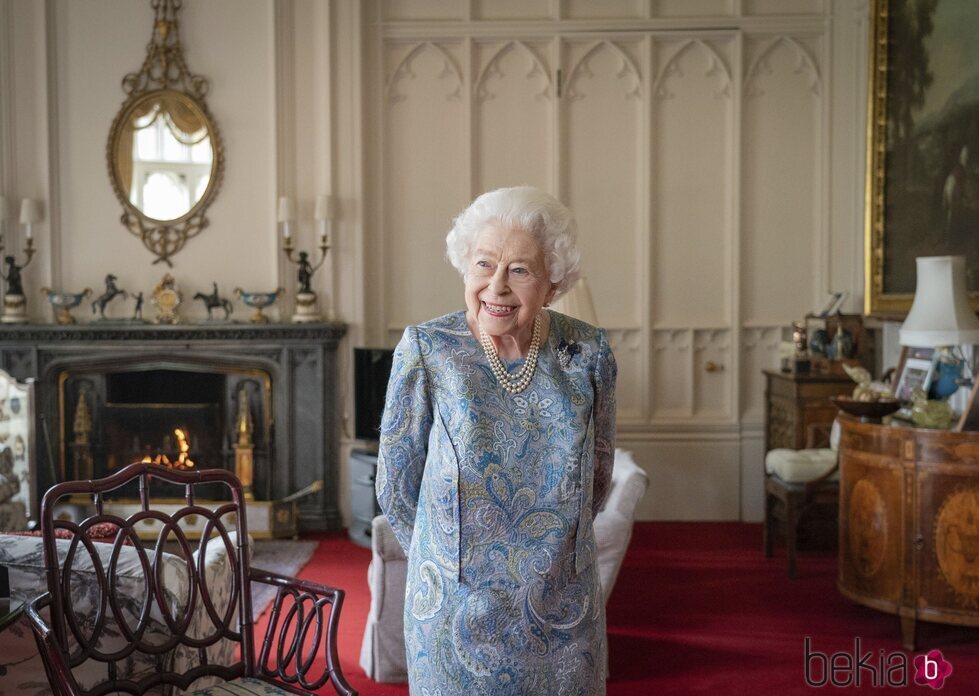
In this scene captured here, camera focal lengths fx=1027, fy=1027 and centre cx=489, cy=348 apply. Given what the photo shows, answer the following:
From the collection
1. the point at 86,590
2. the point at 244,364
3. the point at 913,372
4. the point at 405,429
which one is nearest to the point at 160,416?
the point at 244,364

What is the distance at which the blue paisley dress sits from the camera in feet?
6.40

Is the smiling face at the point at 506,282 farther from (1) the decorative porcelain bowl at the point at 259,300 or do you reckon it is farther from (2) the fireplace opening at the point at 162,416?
(2) the fireplace opening at the point at 162,416

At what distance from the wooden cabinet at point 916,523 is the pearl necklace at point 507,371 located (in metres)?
2.80

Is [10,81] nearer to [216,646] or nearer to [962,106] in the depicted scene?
[216,646]

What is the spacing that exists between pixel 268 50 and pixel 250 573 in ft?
15.9

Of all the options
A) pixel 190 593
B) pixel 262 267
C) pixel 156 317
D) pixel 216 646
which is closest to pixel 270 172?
pixel 262 267

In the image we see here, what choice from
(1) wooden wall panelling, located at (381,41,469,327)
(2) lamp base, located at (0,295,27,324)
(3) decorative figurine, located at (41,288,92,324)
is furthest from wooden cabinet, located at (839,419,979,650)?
(2) lamp base, located at (0,295,27,324)

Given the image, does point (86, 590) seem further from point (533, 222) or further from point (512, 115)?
point (512, 115)

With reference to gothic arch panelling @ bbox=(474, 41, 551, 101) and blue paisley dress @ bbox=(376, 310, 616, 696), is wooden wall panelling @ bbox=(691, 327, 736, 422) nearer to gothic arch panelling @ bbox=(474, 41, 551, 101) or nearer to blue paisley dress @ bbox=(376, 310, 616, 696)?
gothic arch panelling @ bbox=(474, 41, 551, 101)

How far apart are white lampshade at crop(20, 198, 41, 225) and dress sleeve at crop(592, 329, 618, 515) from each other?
5.47 meters

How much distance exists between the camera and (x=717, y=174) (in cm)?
699

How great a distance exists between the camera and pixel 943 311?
14.7 ft

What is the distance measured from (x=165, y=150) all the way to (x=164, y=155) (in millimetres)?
34

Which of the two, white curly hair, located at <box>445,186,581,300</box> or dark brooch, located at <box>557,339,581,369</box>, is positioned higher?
white curly hair, located at <box>445,186,581,300</box>
